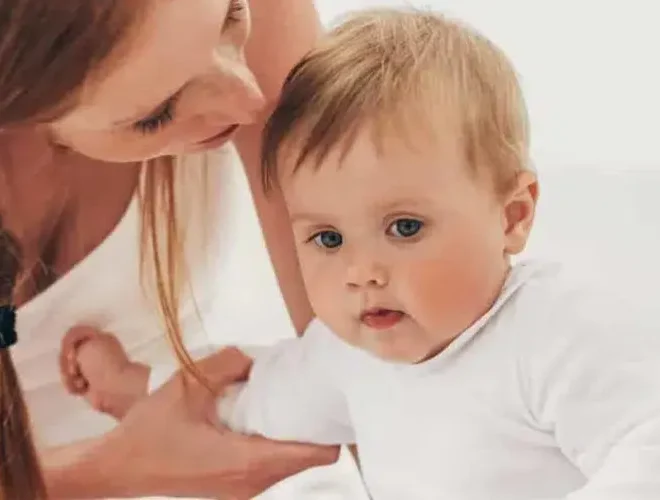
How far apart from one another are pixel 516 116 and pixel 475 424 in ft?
0.48

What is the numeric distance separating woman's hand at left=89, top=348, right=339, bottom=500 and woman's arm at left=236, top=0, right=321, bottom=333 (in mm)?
50

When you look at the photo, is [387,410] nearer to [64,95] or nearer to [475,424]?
[475,424]

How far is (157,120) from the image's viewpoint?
1.77 ft

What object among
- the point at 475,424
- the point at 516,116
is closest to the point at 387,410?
the point at 475,424

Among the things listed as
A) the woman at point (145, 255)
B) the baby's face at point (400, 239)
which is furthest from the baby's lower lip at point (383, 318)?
the woman at point (145, 255)

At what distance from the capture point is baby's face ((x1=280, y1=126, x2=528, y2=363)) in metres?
0.52

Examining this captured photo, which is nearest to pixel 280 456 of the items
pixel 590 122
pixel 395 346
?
pixel 395 346

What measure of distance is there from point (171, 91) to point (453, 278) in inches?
5.9

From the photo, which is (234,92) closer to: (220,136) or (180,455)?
(220,136)

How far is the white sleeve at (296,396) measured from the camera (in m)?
0.64

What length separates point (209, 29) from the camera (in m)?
0.51

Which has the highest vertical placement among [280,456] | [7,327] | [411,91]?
[411,91]

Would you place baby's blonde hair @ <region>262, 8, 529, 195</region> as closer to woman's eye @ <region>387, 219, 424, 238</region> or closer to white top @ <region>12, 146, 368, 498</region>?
woman's eye @ <region>387, 219, 424, 238</region>

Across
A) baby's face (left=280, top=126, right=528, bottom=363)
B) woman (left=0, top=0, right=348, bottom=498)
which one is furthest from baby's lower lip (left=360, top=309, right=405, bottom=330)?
woman (left=0, top=0, right=348, bottom=498)
